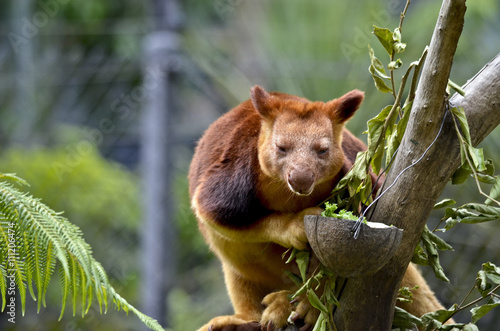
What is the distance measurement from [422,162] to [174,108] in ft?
13.8

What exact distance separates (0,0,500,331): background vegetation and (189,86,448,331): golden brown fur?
3154 mm

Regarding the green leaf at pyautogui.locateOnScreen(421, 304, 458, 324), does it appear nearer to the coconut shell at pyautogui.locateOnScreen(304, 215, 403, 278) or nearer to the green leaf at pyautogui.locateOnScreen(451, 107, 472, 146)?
the coconut shell at pyautogui.locateOnScreen(304, 215, 403, 278)

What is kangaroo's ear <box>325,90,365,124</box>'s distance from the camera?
2607 millimetres

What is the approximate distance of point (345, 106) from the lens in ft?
8.57

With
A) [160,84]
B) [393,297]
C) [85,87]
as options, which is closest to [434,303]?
[393,297]

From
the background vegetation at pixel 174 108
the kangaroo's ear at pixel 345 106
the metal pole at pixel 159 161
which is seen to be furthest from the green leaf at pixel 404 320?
the metal pole at pixel 159 161

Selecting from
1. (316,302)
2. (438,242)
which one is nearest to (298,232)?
(316,302)

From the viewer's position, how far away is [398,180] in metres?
2.18

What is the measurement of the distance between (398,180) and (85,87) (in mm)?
5132

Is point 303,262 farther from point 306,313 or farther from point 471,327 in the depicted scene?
point 471,327

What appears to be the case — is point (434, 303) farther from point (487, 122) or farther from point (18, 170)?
point (18, 170)

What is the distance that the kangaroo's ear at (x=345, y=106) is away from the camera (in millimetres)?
2607

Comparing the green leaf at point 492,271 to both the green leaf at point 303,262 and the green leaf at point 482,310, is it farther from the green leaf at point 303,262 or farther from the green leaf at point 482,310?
the green leaf at point 303,262

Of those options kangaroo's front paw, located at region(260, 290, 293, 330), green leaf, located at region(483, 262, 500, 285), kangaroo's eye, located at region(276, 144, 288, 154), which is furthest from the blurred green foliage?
green leaf, located at region(483, 262, 500, 285)
